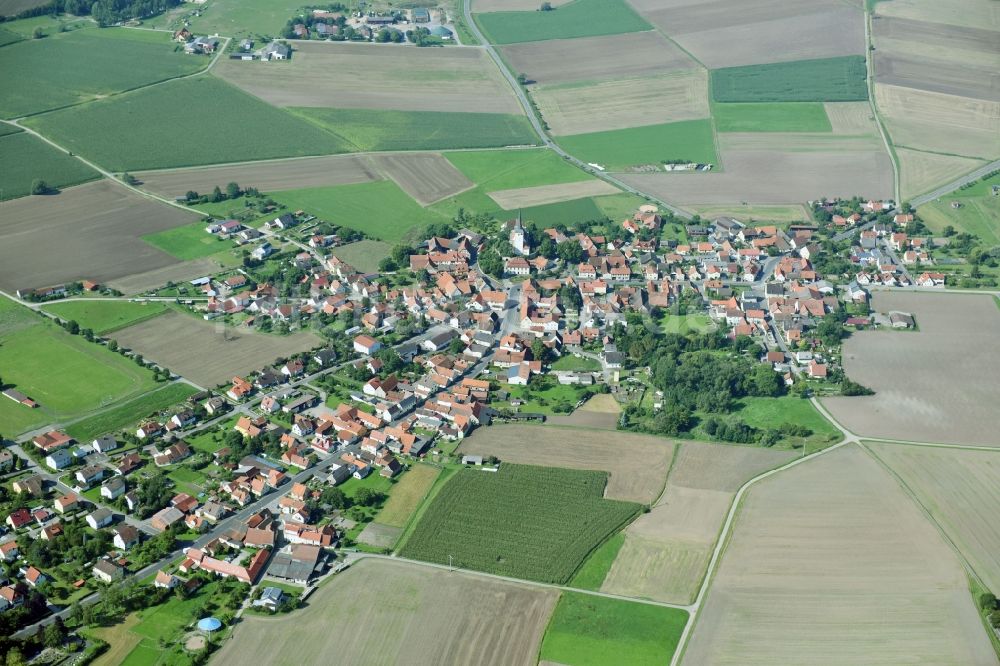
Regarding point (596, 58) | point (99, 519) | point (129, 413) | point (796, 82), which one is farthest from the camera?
point (596, 58)

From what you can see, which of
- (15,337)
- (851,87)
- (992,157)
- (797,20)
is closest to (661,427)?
(15,337)

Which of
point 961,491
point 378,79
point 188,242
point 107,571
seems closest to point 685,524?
point 961,491

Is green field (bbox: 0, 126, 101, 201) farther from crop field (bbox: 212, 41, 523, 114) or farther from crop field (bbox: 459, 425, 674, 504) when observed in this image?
crop field (bbox: 459, 425, 674, 504)

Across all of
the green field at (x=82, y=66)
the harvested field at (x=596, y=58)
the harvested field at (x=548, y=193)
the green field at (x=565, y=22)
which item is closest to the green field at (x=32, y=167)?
the green field at (x=82, y=66)

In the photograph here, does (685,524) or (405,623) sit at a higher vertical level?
(685,524)

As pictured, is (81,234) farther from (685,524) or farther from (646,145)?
(685,524)

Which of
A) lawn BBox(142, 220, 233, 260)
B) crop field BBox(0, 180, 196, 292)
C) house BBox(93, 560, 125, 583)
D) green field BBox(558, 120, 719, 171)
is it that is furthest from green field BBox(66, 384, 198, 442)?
green field BBox(558, 120, 719, 171)
